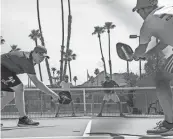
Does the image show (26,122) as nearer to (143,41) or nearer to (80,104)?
(143,41)

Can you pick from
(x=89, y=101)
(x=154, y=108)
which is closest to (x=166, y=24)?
(x=154, y=108)

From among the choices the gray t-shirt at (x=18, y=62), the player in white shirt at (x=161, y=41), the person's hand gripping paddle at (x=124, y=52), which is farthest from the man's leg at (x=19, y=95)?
the player in white shirt at (x=161, y=41)

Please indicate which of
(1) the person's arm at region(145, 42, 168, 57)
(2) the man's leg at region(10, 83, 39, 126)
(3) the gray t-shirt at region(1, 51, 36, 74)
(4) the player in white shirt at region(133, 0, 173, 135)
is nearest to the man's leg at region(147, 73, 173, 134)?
(4) the player in white shirt at region(133, 0, 173, 135)

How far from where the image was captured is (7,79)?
17.8 feet

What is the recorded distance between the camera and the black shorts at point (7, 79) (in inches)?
213

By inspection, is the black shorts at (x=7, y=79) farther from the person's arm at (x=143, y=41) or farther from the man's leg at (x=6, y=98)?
the person's arm at (x=143, y=41)

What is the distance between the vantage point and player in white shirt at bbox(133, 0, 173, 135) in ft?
11.6

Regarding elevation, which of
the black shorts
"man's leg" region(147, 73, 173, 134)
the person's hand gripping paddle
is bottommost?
"man's leg" region(147, 73, 173, 134)

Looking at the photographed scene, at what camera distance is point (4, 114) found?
9586mm

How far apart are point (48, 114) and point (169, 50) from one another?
6923mm

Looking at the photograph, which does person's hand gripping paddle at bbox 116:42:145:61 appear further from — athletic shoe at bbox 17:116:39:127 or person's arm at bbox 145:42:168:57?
athletic shoe at bbox 17:116:39:127

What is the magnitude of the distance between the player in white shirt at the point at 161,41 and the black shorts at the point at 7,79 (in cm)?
236

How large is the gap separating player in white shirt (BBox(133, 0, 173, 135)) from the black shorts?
93.0 inches

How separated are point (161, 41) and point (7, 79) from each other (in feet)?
9.02
